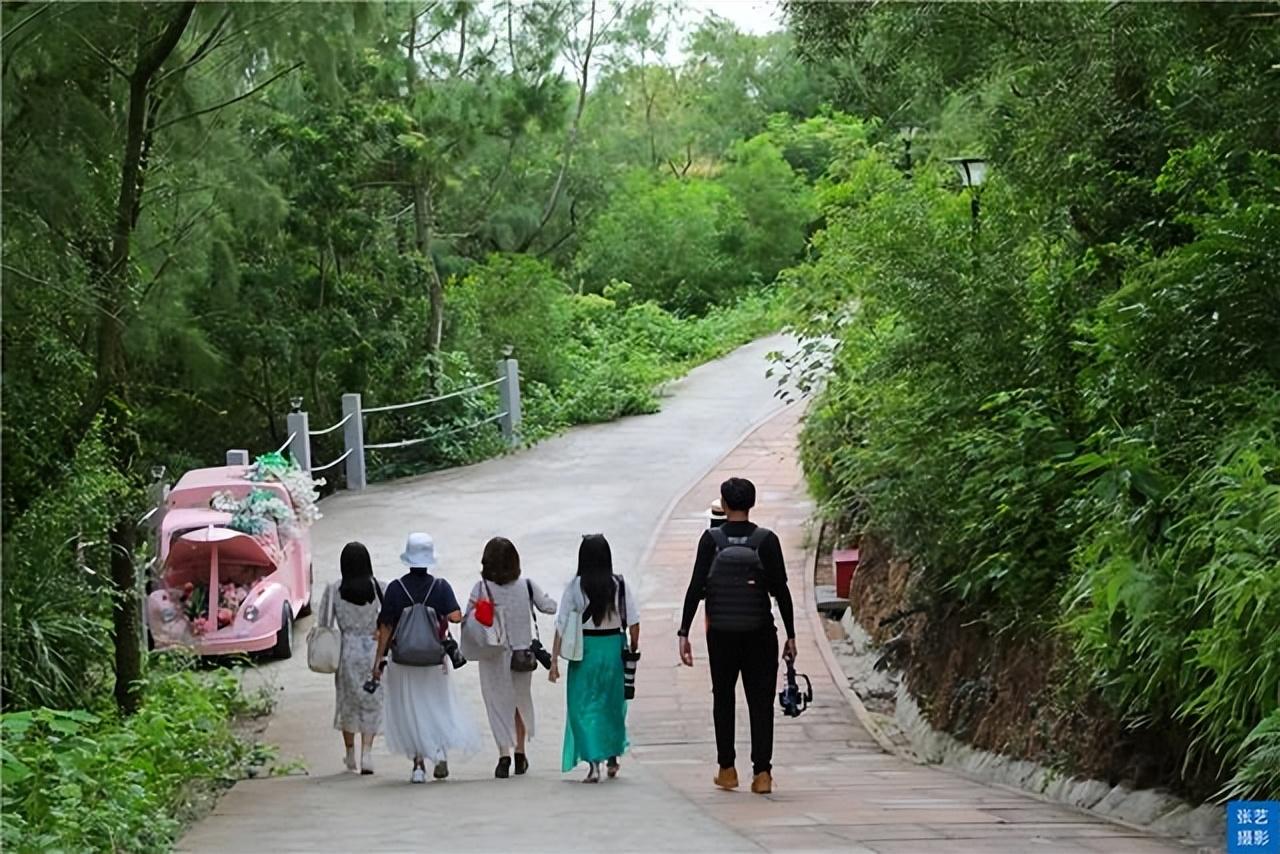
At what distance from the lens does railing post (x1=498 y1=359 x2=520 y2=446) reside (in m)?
26.3

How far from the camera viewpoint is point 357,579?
36.0 feet

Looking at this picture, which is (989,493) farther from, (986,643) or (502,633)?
(502,633)

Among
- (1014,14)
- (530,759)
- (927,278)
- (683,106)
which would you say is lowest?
(530,759)

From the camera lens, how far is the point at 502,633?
10.5m

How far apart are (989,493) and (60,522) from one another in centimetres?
583

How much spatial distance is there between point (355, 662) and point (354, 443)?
1258cm

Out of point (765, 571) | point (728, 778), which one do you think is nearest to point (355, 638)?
point (728, 778)

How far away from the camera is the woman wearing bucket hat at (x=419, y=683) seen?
10.5 m

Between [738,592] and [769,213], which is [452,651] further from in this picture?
[769,213]

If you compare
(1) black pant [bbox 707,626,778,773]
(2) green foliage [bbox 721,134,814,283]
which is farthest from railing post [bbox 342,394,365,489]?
(2) green foliage [bbox 721,134,814,283]

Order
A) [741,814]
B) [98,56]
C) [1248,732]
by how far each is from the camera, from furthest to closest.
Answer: [98,56] < [741,814] < [1248,732]

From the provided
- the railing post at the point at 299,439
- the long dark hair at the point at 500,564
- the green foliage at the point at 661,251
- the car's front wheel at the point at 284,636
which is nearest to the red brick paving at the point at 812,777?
the long dark hair at the point at 500,564

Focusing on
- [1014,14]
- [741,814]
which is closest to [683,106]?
[1014,14]

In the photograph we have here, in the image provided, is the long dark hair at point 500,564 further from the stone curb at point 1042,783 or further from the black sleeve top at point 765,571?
the stone curb at point 1042,783
